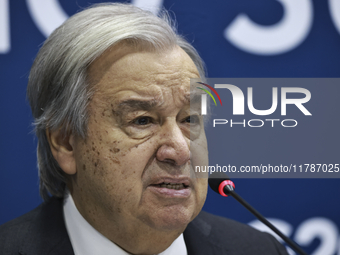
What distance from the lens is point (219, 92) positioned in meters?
1.77

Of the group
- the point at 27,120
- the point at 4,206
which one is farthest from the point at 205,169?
the point at 4,206

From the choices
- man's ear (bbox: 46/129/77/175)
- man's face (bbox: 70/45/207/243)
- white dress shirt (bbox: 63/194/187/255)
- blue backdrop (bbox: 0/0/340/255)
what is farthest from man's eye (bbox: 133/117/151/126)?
blue backdrop (bbox: 0/0/340/255)

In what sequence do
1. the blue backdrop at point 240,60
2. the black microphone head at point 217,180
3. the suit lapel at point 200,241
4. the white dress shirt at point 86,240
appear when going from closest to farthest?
the black microphone head at point 217,180 < the white dress shirt at point 86,240 < the suit lapel at point 200,241 < the blue backdrop at point 240,60

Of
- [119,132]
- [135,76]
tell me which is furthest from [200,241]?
[135,76]

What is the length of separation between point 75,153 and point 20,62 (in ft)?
3.06

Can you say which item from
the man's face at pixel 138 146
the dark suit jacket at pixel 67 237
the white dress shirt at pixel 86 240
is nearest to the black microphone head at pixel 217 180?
the man's face at pixel 138 146

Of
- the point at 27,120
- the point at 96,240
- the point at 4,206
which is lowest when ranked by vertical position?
the point at 4,206

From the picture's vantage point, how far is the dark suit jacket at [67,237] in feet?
4.72

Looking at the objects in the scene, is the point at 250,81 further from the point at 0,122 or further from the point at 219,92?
the point at 0,122

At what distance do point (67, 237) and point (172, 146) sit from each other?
60 centimetres

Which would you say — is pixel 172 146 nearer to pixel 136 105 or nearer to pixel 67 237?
pixel 136 105

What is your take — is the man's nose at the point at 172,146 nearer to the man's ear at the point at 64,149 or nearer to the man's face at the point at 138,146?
the man's face at the point at 138,146

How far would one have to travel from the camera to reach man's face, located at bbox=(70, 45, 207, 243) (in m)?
1.29

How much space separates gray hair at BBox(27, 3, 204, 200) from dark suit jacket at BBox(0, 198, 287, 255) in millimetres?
408
